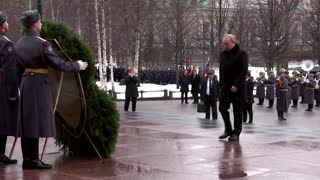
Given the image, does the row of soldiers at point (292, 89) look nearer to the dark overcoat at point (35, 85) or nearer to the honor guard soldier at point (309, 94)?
the honor guard soldier at point (309, 94)

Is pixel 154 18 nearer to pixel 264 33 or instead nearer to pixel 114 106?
pixel 264 33

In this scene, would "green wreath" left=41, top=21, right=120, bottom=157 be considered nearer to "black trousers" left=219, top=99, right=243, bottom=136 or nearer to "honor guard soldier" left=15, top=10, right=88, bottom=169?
"honor guard soldier" left=15, top=10, right=88, bottom=169

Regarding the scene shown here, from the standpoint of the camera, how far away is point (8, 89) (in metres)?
7.73

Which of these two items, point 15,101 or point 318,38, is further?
point 318,38

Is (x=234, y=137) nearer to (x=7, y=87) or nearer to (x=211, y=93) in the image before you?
(x=7, y=87)

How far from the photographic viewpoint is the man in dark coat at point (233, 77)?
1027cm

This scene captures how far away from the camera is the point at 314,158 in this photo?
8.66m

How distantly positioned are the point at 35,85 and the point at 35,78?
87mm

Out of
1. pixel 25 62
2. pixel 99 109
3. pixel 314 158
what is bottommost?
pixel 314 158

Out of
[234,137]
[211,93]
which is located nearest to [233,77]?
[234,137]

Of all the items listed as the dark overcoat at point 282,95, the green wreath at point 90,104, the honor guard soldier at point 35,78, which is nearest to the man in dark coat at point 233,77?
the green wreath at point 90,104

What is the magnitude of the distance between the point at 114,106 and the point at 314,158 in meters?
3.00

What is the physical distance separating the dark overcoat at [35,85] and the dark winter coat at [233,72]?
12.3ft

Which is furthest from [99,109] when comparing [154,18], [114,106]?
[154,18]
